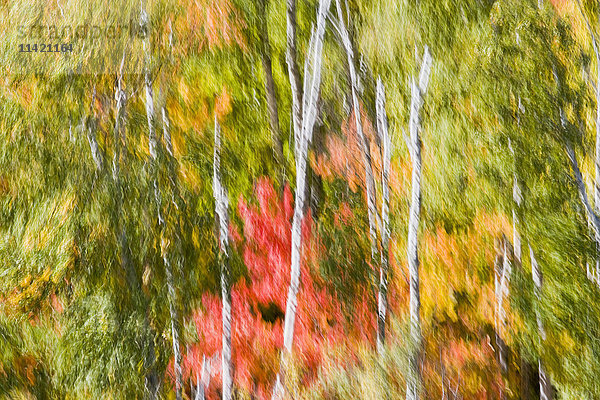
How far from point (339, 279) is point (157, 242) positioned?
485 millimetres

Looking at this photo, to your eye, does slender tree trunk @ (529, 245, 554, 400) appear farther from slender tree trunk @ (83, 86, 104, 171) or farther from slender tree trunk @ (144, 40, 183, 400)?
slender tree trunk @ (83, 86, 104, 171)

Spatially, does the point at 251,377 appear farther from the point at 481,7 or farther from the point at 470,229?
the point at 481,7

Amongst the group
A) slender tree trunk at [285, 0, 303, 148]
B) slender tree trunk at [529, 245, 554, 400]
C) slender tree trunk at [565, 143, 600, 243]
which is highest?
slender tree trunk at [285, 0, 303, 148]

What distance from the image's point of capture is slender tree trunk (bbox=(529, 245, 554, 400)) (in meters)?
0.98

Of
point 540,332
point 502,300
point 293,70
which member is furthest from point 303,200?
point 540,332

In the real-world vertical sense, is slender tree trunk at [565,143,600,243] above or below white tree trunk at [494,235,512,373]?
above

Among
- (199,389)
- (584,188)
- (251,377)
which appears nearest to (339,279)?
(251,377)

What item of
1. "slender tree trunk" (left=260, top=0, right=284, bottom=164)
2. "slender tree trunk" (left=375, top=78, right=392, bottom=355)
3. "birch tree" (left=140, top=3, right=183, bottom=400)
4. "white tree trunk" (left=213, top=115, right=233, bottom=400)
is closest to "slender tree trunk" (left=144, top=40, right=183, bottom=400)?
"birch tree" (left=140, top=3, right=183, bottom=400)

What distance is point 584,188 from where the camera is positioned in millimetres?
1001

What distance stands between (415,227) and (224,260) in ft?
1.61

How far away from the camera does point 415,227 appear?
1050mm

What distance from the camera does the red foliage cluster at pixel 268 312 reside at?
3.50 feet

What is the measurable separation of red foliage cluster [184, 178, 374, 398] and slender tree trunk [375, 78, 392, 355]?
31 mm

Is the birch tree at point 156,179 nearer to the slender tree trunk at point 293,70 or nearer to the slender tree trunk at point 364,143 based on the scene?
the slender tree trunk at point 293,70
